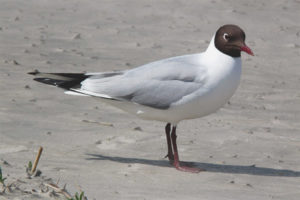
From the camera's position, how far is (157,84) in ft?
21.9

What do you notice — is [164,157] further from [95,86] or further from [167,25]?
[167,25]

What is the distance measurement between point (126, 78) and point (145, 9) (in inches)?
299

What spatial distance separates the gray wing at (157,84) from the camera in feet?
21.6

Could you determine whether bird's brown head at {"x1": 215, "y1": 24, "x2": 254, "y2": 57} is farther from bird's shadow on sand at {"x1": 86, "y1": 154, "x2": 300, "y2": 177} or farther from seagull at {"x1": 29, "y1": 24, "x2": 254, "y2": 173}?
bird's shadow on sand at {"x1": 86, "y1": 154, "x2": 300, "y2": 177}

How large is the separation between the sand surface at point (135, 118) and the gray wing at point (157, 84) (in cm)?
57

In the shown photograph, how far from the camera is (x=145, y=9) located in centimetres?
1423

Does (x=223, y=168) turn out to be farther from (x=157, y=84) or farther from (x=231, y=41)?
(x=231, y=41)

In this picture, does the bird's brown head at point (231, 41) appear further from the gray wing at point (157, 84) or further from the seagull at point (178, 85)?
the gray wing at point (157, 84)

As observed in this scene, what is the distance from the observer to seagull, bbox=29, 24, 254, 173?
652 cm

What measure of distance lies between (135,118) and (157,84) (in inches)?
67.2

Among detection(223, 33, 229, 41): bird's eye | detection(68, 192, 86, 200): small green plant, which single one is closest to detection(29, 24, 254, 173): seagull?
detection(223, 33, 229, 41): bird's eye

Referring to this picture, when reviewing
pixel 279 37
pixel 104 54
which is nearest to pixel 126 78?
pixel 104 54

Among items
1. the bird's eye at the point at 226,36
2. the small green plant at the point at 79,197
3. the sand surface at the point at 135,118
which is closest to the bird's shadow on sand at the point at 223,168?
the sand surface at the point at 135,118

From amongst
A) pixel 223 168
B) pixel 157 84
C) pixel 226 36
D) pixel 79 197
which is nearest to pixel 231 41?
pixel 226 36
